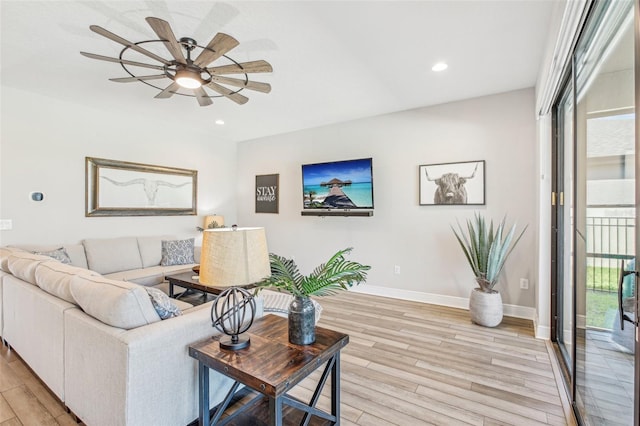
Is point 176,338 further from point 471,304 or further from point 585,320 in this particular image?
point 471,304

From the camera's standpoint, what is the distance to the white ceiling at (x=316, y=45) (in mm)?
2102

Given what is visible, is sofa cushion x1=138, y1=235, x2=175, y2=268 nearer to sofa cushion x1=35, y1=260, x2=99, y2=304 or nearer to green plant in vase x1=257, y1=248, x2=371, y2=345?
sofa cushion x1=35, y1=260, x2=99, y2=304

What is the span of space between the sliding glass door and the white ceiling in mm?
849

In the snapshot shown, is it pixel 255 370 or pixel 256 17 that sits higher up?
pixel 256 17

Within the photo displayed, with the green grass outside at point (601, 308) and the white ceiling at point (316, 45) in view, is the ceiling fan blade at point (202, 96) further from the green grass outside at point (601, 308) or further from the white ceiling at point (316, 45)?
the green grass outside at point (601, 308)

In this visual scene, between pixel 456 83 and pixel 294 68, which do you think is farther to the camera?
pixel 456 83

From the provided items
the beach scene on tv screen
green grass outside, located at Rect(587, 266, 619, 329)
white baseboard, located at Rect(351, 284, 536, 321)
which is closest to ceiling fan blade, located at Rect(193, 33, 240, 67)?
green grass outside, located at Rect(587, 266, 619, 329)

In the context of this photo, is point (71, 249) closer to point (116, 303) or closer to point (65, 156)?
point (65, 156)

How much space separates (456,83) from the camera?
3301 millimetres

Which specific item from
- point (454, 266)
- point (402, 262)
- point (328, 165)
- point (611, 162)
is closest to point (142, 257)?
point (328, 165)

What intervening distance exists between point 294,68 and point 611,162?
99.4 inches

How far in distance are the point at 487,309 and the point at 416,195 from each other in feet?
5.41

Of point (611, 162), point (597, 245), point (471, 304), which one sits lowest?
point (471, 304)

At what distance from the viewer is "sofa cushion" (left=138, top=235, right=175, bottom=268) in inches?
173
